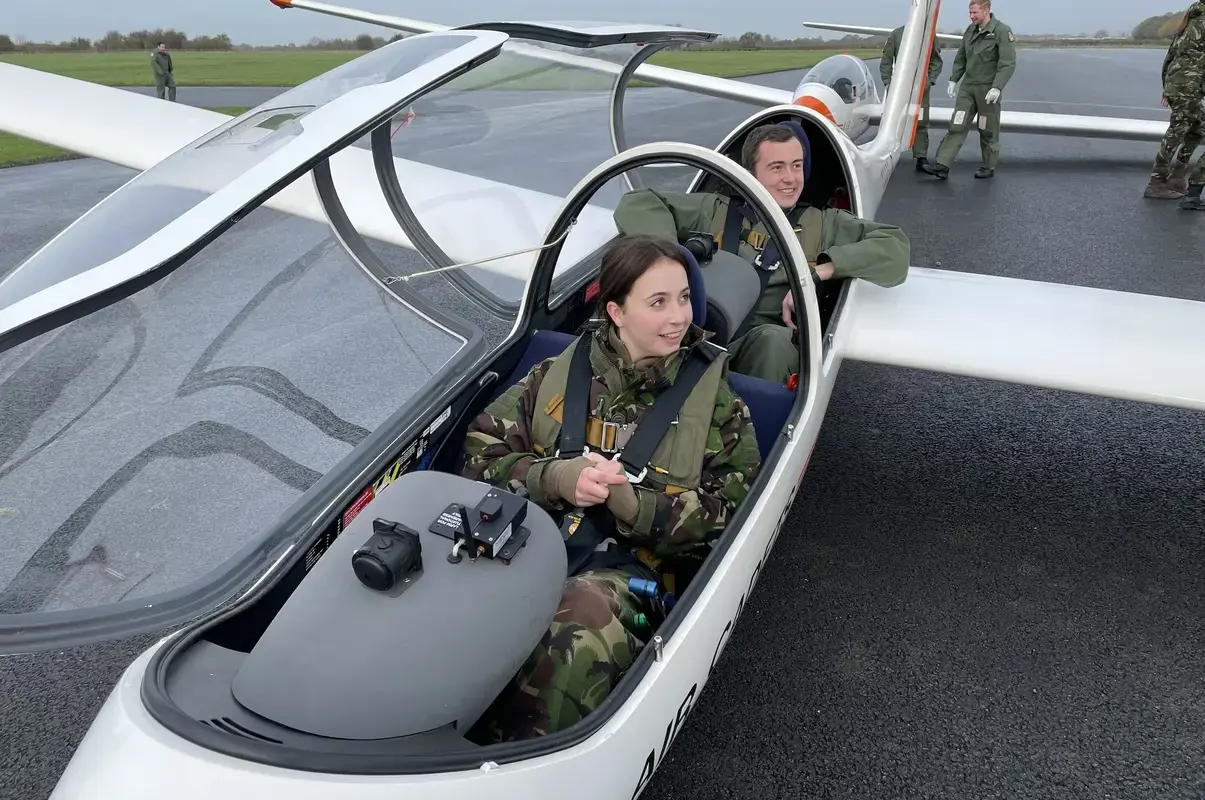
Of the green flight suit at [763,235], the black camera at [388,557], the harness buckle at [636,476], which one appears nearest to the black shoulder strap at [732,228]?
the green flight suit at [763,235]

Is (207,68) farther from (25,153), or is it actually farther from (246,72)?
(25,153)

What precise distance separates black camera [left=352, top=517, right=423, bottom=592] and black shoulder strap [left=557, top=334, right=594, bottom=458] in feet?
2.10

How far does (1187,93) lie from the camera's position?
6.34 metres

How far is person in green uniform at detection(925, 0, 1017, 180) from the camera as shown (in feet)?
23.4

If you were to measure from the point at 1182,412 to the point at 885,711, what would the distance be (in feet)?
7.94

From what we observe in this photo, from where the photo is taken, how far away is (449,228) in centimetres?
293

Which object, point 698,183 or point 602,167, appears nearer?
point 602,167

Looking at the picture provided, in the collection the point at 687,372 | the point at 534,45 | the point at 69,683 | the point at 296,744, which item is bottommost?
the point at 69,683


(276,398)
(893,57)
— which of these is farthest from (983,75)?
(276,398)

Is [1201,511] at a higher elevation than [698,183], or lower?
lower

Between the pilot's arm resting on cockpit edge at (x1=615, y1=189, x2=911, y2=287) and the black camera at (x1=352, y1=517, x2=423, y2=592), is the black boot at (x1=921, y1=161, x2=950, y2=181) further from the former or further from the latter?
the black camera at (x1=352, y1=517, x2=423, y2=592)

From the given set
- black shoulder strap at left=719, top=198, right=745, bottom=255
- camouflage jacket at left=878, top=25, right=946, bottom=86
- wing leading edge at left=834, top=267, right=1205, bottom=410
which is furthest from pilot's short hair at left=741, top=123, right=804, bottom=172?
camouflage jacket at left=878, top=25, right=946, bottom=86

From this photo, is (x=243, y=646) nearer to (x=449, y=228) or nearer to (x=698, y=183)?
(x=449, y=228)

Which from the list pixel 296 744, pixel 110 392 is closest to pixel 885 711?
pixel 296 744
